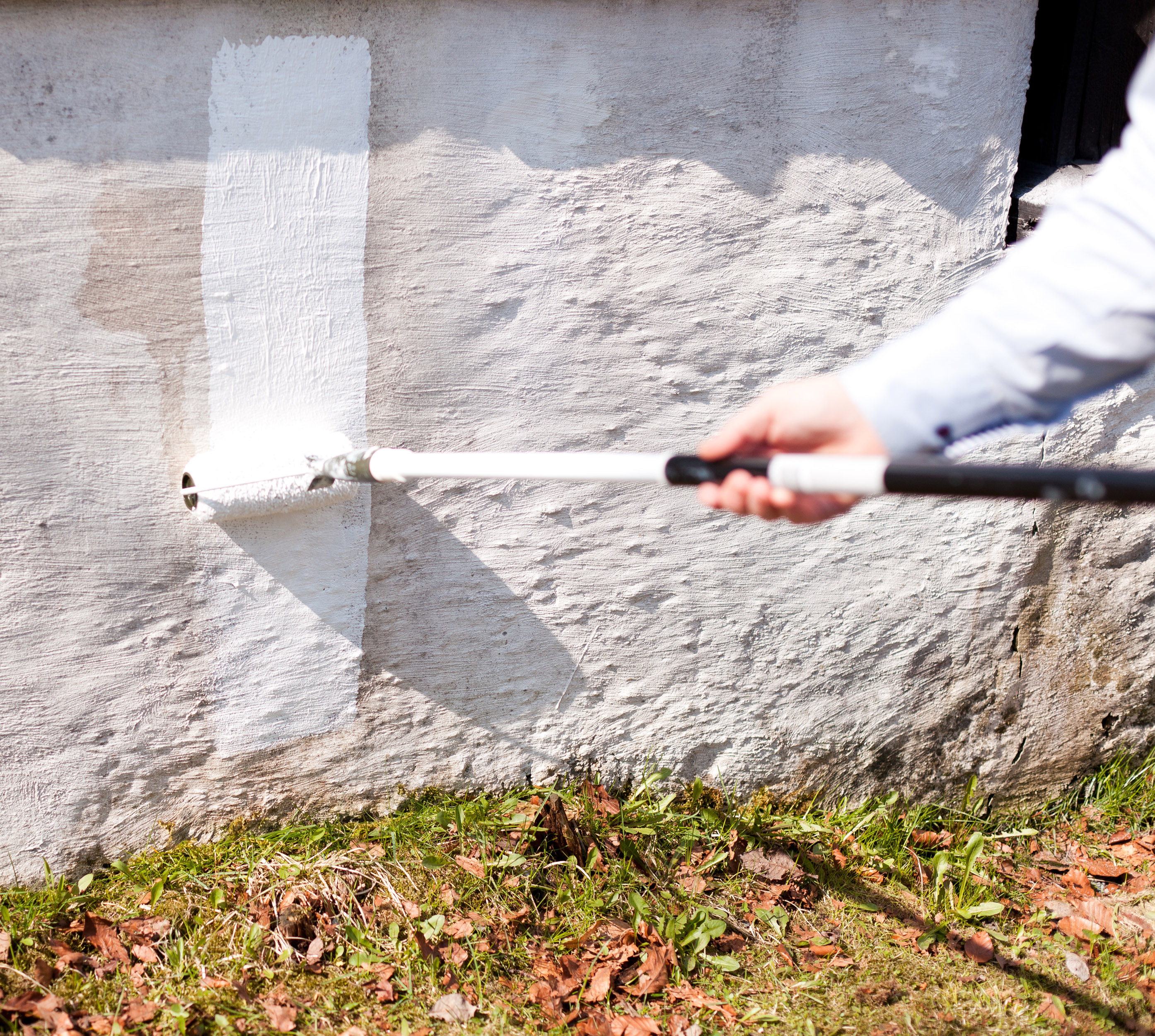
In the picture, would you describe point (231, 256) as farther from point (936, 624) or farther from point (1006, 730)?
point (1006, 730)

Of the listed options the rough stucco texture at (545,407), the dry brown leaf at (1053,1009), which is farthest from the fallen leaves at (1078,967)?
the rough stucco texture at (545,407)

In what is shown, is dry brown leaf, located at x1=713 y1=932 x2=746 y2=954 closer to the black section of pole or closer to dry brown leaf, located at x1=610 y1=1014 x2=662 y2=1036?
dry brown leaf, located at x1=610 y1=1014 x2=662 y2=1036

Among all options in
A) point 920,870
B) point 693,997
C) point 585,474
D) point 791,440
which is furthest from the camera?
point 920,870

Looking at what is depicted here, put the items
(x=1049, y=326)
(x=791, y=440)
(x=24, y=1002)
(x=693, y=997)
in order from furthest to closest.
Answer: (x=693, y=997) < (x=24, y=1002) < (x=791, y=440) < (x=1049, y=326)

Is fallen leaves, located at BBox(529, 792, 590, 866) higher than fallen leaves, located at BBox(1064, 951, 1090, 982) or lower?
higher

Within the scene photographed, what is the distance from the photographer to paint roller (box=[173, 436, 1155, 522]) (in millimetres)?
1134

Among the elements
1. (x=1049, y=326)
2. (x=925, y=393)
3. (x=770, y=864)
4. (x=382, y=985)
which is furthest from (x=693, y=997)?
(x=1049, y=326)

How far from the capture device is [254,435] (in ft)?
6.88

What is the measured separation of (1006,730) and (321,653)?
212 centimetres

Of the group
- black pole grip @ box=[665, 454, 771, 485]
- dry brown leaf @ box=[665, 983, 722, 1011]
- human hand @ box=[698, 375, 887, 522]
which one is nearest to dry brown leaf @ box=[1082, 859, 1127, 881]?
dry brown leaf @ box=[665, 983, 722, 1011]

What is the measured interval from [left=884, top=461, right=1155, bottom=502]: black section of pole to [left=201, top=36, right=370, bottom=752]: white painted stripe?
141 centimetres

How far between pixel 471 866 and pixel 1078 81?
278cm

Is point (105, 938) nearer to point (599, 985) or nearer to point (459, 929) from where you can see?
point (459, 929)

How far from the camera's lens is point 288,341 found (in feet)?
6.82
